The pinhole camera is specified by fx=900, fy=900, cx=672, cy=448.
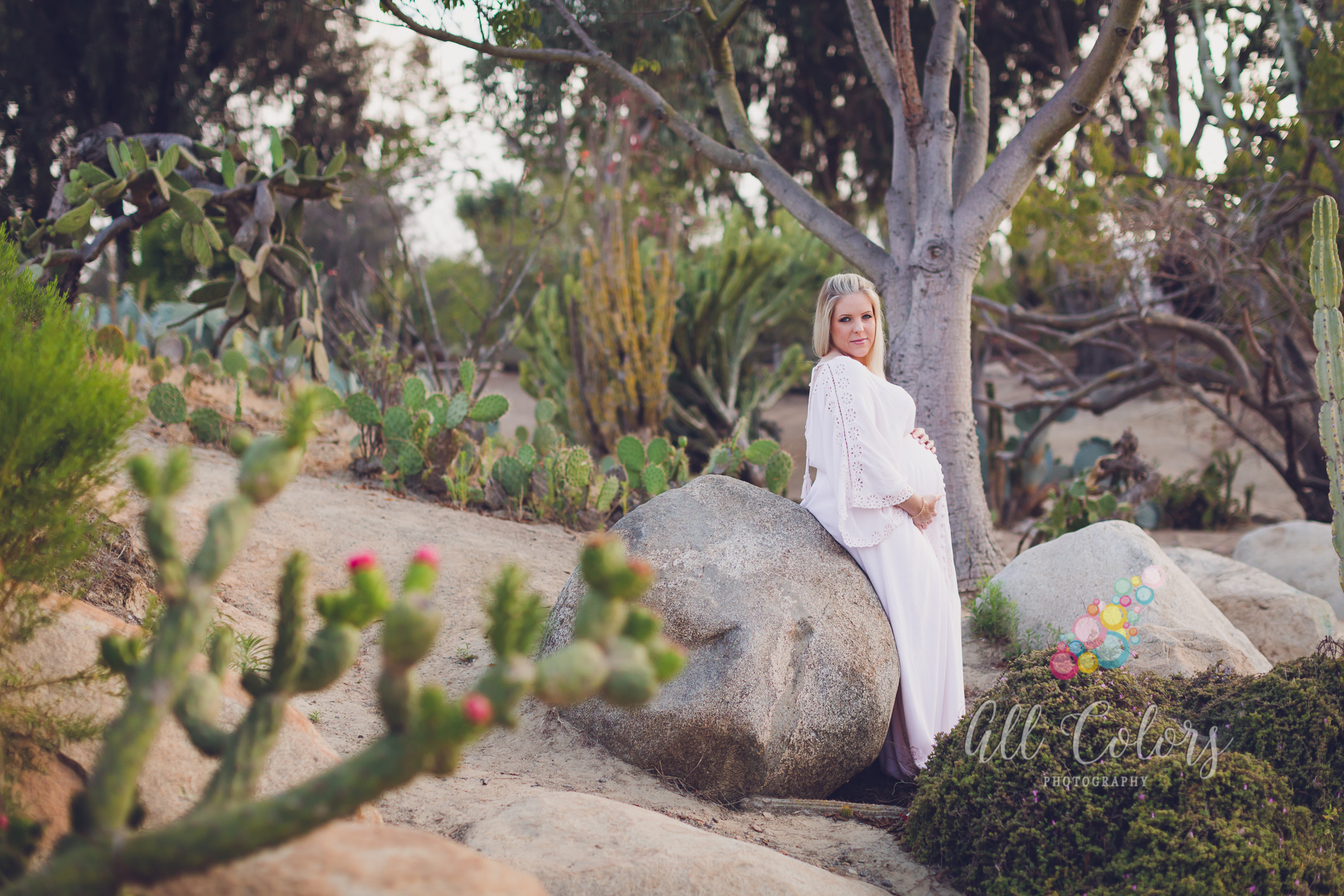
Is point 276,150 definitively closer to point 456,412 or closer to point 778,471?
point 456,412

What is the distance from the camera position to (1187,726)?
270 cm

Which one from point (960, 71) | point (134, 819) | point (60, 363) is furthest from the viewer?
point (960, 71)

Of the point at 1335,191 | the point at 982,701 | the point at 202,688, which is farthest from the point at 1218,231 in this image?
the point at 202,688

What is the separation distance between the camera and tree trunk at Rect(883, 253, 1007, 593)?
17.1ft

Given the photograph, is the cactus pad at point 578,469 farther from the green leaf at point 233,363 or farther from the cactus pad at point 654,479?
the green leaf at point 233,363

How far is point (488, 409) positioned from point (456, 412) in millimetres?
244

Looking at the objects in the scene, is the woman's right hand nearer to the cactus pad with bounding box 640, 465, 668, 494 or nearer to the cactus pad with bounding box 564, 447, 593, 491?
the cactus pad with bounding box 640, 465, 668, 494

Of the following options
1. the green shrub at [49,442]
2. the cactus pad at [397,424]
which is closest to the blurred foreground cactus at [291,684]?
the green shrub at [49,442]

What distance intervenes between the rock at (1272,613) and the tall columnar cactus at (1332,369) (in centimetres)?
192

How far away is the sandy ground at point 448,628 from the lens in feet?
8.82

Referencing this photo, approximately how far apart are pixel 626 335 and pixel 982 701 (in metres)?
5.15

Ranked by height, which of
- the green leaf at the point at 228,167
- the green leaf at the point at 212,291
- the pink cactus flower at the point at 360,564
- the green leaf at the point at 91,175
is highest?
the green leaf at the point at 228,167

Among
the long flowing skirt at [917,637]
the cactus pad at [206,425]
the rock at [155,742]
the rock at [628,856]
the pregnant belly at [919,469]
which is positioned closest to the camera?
the rock at [155,742]

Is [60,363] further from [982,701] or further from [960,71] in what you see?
[960,71]
